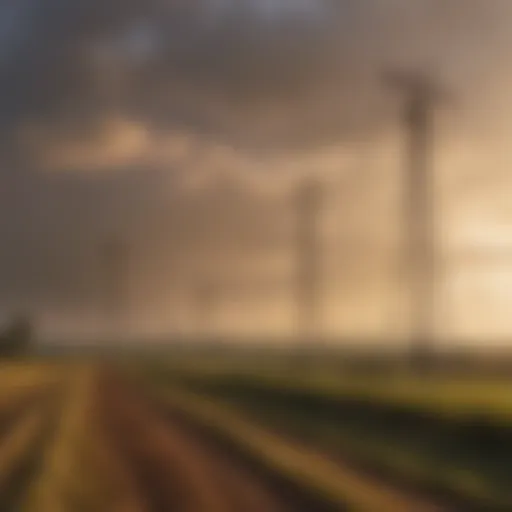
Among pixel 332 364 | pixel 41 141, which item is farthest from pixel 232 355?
pixel 41 141

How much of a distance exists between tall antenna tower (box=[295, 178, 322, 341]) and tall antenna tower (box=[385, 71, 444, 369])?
759mm

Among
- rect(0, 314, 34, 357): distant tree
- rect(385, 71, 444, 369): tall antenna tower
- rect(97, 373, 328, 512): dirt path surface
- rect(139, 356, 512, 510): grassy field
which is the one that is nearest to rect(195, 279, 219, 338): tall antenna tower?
rect(97, 373, 328, 512): dirt path surface

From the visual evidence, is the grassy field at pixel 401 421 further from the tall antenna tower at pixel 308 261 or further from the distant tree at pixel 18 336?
the distant tree at pixel 18 336

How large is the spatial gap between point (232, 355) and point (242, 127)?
8.08 feet

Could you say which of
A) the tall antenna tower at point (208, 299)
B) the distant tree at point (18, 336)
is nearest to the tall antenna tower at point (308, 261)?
the tall antenna tower at point (208, 299)

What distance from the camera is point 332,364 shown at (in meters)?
11.6

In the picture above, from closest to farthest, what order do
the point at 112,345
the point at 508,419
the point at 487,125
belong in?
the point at 487,125 → the point at 112,345 → the point at 508,419

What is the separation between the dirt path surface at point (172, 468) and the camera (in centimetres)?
893

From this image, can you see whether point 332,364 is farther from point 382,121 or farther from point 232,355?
point 382,121

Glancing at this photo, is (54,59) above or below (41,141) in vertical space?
above

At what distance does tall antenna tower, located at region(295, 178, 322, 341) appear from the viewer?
9.76 m

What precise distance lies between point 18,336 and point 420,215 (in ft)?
10.2

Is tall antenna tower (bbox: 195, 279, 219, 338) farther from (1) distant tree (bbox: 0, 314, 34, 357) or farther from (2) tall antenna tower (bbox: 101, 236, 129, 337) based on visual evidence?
(1) distant tree (bbox: 0, 314, 34, 357)

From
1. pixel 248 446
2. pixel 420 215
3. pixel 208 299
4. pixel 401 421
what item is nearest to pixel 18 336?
pixel 208 299
